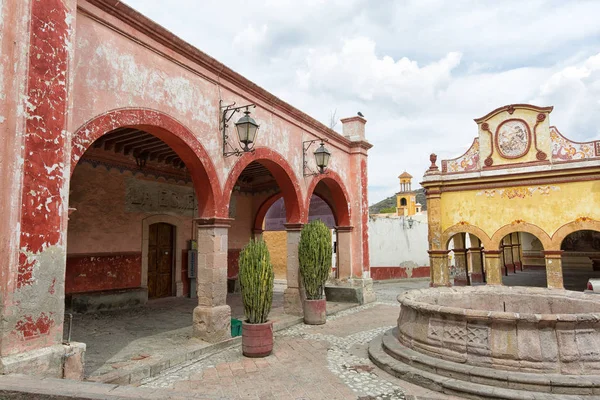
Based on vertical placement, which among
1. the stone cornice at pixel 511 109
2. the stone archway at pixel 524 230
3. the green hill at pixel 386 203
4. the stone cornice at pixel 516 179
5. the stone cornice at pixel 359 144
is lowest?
the stone archway at pixel 524 230

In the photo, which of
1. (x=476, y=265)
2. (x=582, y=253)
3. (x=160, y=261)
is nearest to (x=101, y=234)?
(x=160, y=261)

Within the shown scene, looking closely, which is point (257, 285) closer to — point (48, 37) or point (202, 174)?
point (202, 174)

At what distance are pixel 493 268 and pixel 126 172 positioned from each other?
10650mm

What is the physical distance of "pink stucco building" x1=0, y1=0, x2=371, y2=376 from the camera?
3807 mm

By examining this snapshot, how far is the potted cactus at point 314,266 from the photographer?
27.5 feet

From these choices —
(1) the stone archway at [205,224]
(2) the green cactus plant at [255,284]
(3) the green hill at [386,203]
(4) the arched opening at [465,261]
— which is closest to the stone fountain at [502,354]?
(2) the green cactus plant at [255,284]

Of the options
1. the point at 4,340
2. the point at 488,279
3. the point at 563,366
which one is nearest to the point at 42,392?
the point at 4,340

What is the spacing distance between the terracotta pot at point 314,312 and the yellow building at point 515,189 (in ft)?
19.4

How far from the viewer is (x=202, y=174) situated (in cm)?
663

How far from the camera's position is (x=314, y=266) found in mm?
8336

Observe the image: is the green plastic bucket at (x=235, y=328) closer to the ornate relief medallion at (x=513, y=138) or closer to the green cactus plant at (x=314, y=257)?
the green cactus plant at (x=314, y=257)

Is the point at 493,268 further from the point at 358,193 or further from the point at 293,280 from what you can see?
the point at 293,280

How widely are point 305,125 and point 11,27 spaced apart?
262 inches

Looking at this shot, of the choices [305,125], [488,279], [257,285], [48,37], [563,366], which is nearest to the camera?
[48,37]
